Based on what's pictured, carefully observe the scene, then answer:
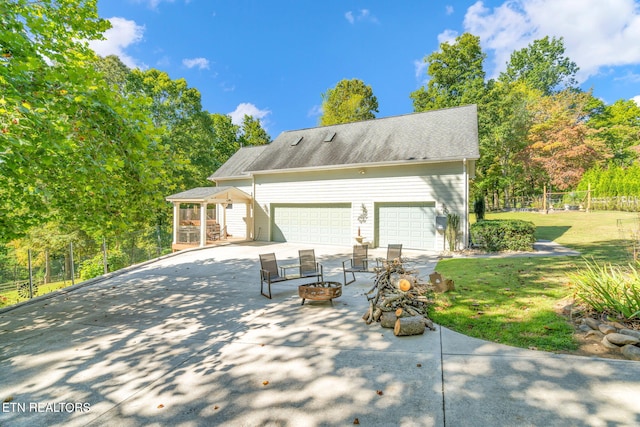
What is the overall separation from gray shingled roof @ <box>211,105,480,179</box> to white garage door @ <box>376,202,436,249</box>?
2.23m

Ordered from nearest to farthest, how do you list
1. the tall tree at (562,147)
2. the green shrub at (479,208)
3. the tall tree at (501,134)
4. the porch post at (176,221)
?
the green shrub at (479,208) < the porch post at (176,221) < the tall tree at (562,147) < the tall tree at (501,134)

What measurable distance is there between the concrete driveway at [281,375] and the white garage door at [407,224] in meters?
8.39

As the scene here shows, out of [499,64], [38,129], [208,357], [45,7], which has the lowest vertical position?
[208,357]

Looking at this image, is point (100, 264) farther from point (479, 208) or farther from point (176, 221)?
point (479, 208)

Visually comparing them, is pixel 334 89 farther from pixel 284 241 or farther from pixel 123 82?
pixel 284 241

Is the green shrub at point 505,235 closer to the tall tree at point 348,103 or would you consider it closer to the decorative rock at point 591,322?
the decorative rock at point 591,322

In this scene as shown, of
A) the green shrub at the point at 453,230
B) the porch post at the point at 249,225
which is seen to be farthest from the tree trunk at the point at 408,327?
the porch post at the point at 249,225

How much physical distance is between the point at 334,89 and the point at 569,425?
37100mm

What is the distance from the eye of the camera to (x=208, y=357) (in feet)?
13.7

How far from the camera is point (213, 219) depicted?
2189 centimetres

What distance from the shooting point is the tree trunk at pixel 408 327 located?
4594 millimetres

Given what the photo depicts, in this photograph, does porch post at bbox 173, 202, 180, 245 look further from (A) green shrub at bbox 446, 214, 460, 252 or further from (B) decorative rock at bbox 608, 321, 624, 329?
(B) decorative rock at bbox 608, 321, 624, 329

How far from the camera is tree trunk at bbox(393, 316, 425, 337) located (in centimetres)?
459

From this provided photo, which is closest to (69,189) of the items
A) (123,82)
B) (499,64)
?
(123,82)
